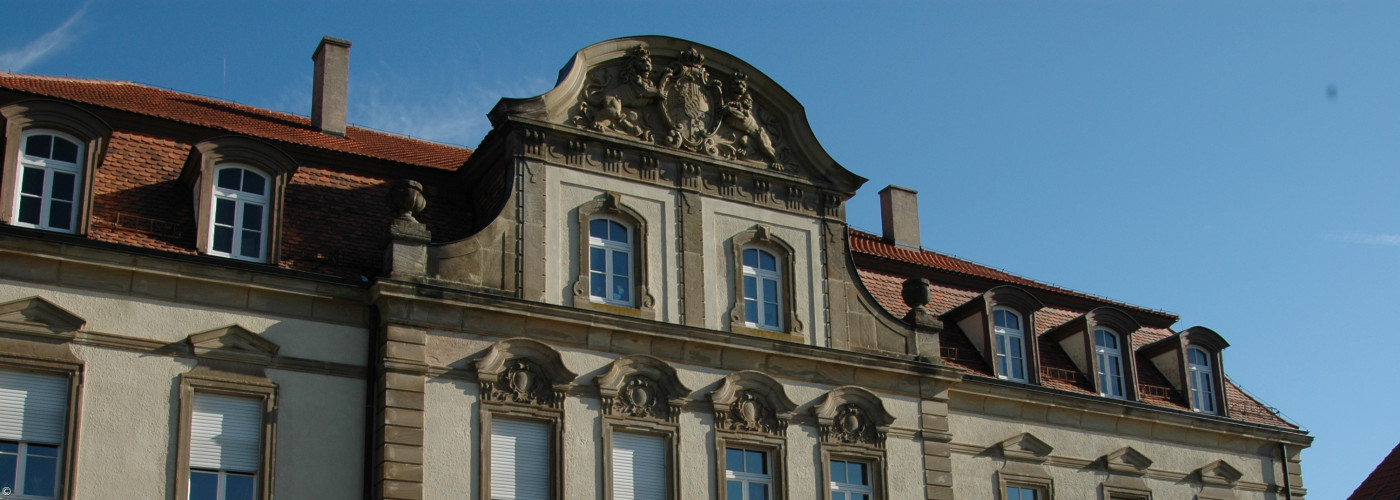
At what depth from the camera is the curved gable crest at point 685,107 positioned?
2647 cm

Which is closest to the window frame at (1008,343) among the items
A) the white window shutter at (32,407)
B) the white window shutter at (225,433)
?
the white window shutter at (225,433)

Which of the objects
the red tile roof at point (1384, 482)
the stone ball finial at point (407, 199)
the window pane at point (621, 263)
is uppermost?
the stone ball finial at point (407, 199)

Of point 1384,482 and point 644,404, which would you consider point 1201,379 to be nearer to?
point 1384,482

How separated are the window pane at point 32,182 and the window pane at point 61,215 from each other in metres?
0.25

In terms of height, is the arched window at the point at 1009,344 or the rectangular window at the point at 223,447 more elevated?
the arched window at the point at 1009,344

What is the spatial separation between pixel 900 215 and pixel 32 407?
61.0 ft

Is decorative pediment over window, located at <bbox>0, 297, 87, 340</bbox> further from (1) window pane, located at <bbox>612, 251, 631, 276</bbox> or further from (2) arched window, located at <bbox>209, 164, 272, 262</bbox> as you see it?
(1) window pane, located at <bbox>612, 251, 631, 276</bbox>

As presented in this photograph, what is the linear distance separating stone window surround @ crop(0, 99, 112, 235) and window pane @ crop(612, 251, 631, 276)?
746 cm

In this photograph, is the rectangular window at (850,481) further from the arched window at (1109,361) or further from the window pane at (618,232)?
the arched window at (1109,361)

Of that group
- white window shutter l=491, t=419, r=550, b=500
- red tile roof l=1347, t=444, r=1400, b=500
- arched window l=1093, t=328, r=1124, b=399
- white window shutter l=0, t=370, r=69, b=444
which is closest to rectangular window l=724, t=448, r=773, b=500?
white window shutter l=491, t=419, r=550, b=500

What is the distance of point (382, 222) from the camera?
83.5ft

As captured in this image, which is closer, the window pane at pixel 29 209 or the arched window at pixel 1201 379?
the window pane at pixel 29 209

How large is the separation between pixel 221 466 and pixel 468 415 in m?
3.36

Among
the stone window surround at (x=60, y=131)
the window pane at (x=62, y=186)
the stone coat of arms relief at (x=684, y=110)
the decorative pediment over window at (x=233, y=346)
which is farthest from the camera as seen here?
the stone coat of arms relief at (x=684, y=110)
